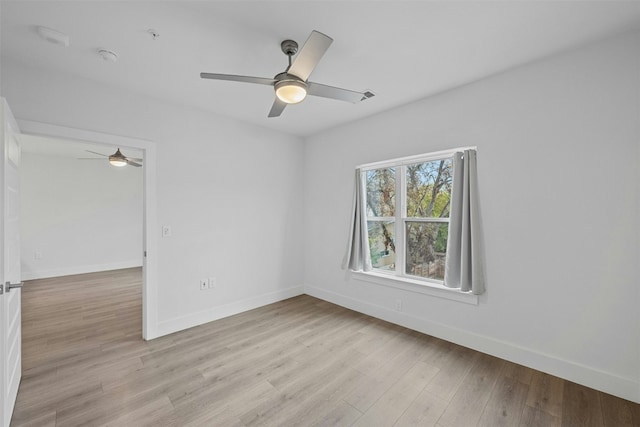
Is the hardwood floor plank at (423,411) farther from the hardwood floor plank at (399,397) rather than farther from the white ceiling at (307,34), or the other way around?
the white ceiling at (307,34)

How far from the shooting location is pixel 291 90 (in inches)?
76.0

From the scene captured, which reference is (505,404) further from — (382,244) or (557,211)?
(382,244)

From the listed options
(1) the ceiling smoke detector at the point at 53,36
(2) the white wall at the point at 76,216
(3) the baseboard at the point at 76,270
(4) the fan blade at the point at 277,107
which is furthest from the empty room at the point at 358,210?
(2) the white wall at the point at 76,216

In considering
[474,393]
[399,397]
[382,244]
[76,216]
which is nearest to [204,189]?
[382,244]

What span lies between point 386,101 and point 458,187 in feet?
4.20

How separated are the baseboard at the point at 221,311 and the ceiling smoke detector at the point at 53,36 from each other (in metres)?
2.72

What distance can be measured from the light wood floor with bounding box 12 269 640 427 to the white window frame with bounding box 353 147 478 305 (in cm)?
52

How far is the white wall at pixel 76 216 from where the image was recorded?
5473 mm

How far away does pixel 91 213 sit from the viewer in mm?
6133

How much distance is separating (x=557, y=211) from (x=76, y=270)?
8.20m

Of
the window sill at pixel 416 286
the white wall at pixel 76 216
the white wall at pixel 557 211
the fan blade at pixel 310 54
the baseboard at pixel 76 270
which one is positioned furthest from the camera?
the white wall at pixel 76 216

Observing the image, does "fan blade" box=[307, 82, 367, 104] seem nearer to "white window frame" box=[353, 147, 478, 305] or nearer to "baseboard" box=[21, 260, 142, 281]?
"white window frame" box=[353, 147, 478, 305]

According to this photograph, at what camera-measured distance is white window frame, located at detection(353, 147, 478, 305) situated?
2964 mm

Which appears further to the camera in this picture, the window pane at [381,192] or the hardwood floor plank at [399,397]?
the window pane at [381,192]
